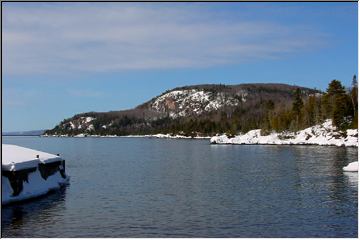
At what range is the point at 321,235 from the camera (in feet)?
A: 85.2

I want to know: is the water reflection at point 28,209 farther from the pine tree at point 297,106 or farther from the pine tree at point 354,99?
the pine tree at point 297,106

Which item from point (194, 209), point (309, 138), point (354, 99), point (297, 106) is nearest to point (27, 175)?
point (194, 209)

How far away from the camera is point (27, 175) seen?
1522 inches

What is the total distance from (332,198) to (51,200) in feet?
73.1

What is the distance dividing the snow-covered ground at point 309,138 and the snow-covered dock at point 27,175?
325ft

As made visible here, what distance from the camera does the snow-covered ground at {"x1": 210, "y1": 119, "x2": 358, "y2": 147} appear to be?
5246 inches

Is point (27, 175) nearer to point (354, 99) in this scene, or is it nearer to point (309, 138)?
point (309, 138)

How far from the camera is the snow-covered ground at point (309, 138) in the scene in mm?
133250

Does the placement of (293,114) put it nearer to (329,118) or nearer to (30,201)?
(329,118)

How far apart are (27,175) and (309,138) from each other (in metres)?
125

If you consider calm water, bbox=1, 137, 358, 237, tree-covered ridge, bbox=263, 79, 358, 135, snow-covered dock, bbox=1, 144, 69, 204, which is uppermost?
tree-covered ridge, bbox=263, 79, 358, 135

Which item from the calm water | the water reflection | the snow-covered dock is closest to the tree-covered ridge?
the calm water

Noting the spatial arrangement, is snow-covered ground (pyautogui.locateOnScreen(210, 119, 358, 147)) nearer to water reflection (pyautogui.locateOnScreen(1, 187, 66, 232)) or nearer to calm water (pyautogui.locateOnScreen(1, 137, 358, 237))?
calm water (pyautogui.locateOnScreen(1, 137, 358, 237))

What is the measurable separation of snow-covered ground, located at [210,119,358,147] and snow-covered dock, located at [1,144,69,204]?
99122mm
